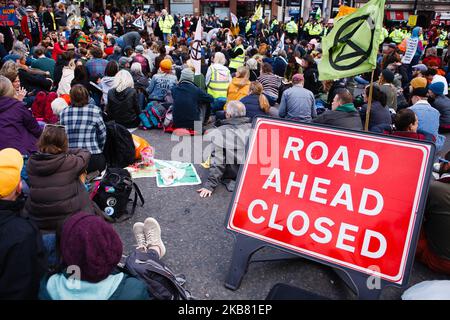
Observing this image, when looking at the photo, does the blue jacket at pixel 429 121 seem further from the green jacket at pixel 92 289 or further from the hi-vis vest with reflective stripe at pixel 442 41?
the hi-vis vest with reflective stripe at pixel 442 41

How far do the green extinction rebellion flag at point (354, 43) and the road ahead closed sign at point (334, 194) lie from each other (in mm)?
996

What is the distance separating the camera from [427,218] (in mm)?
3268

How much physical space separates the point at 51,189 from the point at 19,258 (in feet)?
3.48

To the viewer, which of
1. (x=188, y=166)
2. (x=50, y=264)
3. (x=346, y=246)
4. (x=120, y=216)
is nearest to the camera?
(x=50, y=264)

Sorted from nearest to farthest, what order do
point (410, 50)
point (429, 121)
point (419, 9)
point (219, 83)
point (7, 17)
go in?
point (429, 121)
point (219, 83)
point (410, 50)
point (7, 17)
point (419, 9)

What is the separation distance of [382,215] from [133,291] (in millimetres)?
1785

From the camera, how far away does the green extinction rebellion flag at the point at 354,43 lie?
3.43 m

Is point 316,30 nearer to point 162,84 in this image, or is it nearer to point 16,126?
point 162,84

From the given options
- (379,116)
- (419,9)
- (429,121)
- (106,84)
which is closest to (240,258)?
(379,116)

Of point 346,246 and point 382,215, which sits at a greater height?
point 382,215

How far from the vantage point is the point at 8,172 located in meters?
2.52

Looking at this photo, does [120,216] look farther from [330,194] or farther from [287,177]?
[330,194]

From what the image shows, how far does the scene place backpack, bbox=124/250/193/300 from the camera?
272 centimetres

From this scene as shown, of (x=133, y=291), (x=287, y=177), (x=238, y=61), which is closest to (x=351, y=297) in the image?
(x=287, y=177)
